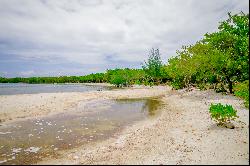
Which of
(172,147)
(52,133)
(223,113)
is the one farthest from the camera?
(52,133)

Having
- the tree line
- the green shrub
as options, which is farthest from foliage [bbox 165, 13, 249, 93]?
the green shrub

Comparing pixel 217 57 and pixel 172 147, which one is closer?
pixel 172 147

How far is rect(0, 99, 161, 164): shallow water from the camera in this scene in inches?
592

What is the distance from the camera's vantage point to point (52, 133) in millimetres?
19688

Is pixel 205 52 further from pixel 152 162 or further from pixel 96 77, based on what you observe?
pixel 96 77

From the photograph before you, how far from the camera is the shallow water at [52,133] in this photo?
49.3 feet

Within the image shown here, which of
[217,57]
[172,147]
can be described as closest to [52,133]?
[172,147]

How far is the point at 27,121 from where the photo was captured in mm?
24156

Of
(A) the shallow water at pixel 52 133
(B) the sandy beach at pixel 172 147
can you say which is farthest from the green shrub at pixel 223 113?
(A) the shallow water at pixel 52 133

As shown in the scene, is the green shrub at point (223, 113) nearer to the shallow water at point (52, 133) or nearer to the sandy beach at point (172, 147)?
the sandy beach at point (172, 147)

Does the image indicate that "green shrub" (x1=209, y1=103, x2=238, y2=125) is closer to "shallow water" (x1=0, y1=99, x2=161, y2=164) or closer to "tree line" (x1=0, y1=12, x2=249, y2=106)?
"tree line" (x1=0, y1=12, x2=249, y2=106)

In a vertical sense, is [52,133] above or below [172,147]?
below

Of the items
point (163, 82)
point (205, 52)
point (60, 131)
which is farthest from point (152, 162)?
point (163, 82)

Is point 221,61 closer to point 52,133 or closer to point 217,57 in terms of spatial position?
point 217,57
